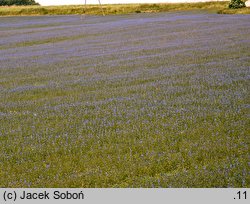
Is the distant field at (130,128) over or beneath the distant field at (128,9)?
beneath

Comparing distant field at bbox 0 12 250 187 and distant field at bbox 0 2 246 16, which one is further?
distant field at bbox 0 2 246 16

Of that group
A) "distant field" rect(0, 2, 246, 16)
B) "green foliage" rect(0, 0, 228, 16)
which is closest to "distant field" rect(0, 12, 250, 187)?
"distant field" rect(0, 2, 246, 16)

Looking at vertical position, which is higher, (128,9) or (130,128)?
(128,9)

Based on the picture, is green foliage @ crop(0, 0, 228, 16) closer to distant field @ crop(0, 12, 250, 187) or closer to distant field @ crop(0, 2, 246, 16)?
distant field @ crop(0, 2, 246, 16)

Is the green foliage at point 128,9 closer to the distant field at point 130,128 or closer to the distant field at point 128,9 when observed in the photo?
the distant field at point 128,9

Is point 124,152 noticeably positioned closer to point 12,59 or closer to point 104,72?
point 104,72

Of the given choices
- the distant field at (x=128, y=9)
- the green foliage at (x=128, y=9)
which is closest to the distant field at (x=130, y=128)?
the distant field at (x=128, y=9)

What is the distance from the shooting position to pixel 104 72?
1544 cm

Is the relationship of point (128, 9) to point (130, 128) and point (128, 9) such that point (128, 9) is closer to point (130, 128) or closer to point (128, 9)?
point (128, 9)

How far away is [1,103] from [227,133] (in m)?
6.35

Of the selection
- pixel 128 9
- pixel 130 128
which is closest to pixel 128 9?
pixel 128 9

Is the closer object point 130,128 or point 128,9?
point 130,128
